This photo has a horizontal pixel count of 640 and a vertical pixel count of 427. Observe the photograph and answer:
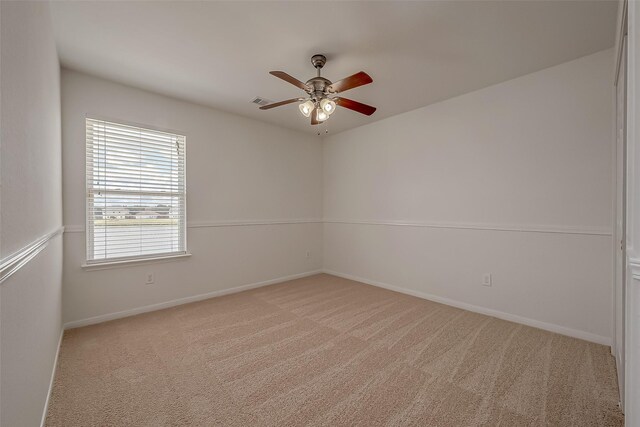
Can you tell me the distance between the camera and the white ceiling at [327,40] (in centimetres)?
193

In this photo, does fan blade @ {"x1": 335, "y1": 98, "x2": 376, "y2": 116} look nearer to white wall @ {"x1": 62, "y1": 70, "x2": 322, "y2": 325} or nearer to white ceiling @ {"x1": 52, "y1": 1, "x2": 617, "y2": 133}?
white ceiling @ {"x1": 52, "y1": 1, "x2": 617, "y2": 133}

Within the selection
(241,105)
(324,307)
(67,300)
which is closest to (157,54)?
(241,105)

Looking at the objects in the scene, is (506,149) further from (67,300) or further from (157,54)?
(67,300)

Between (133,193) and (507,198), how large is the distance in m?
4.26

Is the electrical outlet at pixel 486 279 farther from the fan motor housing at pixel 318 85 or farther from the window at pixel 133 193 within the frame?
the window at pixel 133 193

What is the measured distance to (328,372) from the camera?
6.63ft

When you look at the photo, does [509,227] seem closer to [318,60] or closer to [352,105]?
[352,105]

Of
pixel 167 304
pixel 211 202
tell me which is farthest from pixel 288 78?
pixel 167 304

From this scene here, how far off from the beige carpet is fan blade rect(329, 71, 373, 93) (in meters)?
2.22

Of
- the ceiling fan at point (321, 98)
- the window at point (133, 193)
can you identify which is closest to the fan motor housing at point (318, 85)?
the ceiling fan at point (321, 98)

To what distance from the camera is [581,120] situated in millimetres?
2551

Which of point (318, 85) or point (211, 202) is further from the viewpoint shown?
point (211, 202)

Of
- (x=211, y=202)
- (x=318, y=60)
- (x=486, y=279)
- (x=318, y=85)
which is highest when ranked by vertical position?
(x=318, y=60)

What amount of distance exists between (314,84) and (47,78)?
6.31ft
